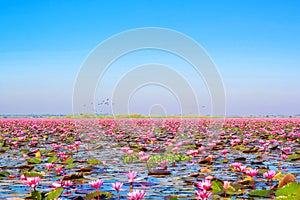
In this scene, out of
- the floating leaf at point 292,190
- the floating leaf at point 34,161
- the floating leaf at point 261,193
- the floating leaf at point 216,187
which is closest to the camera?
the floating leaf at point 292,190

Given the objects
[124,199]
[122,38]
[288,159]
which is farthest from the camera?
[122,38]

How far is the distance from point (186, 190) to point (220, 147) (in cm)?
596


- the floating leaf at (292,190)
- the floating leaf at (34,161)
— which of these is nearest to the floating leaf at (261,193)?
the floating leaf at (292,190)

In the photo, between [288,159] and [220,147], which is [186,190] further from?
[220,147]

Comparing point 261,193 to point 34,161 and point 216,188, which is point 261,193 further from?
point 34,161

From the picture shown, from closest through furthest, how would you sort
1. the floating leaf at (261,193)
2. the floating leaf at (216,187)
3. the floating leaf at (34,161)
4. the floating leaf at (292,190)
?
the floating leaf at (292,190) → the floating leaf at (261,193) → the floating leaf at (216,187) → the floating leaf at (34,161)

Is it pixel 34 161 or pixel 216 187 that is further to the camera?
pixel 34 161

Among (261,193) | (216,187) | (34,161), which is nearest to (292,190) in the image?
(261,193)

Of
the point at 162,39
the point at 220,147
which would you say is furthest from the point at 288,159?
the point at 162,39

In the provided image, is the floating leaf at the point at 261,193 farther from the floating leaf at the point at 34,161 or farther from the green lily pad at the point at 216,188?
the floating leaf at the point at 34,161

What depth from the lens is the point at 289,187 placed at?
3439 millimetres

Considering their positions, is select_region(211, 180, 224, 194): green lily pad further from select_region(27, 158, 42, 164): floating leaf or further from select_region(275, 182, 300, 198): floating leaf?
select_region(27, 158, 42, 164): floating leaf

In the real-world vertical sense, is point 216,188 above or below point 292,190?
below

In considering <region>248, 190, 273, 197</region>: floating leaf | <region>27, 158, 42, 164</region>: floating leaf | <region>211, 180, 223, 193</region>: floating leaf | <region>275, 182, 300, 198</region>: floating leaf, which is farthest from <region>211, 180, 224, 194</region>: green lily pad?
<region>27, 158, 42, 164</region>: floating leaf
